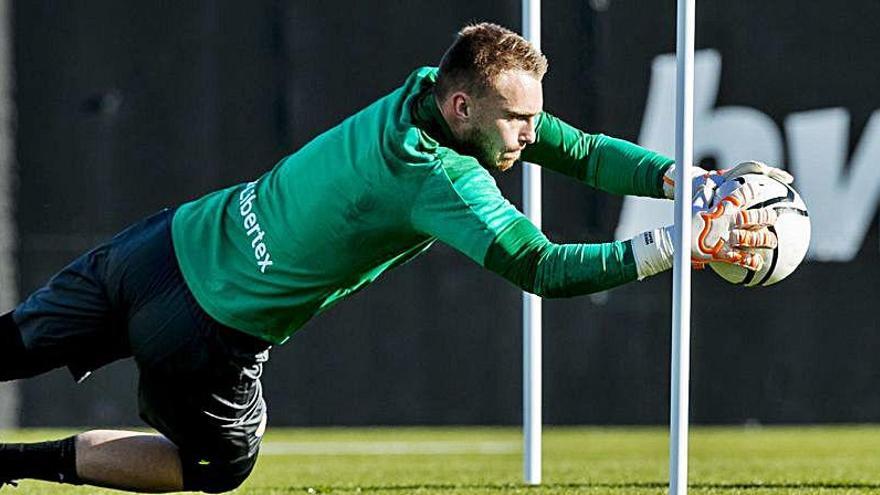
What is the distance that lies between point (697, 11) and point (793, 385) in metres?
2.96

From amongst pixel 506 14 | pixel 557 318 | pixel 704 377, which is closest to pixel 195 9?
pixel 506 14

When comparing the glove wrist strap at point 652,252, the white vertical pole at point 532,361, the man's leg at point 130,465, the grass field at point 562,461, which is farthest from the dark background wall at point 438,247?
the glove wrist strap at point 652,252

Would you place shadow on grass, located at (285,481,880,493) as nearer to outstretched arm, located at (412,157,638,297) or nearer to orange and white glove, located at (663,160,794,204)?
orange and white glove, located at (663,160,794,204)

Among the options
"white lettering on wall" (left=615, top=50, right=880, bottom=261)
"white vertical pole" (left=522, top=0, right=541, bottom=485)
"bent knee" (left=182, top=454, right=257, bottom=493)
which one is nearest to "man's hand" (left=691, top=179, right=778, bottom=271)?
"bent knee" (left=182, top=454, right=257, bottom=493)

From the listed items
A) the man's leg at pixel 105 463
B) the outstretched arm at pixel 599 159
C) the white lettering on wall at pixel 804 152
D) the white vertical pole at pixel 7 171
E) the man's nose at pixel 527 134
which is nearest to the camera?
the man's nose at pixel 527 134

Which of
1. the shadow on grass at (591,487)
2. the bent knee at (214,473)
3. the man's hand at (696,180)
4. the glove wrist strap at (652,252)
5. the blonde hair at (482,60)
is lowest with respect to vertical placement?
the shadow on grass at (591,487)

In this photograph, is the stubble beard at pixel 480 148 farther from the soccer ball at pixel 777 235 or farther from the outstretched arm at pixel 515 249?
the soccer ball at pixel 777 235

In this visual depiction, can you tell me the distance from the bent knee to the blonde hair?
153 centimetres

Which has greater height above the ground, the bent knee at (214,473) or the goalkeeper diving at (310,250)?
the goalkeeper diving at (310,250)

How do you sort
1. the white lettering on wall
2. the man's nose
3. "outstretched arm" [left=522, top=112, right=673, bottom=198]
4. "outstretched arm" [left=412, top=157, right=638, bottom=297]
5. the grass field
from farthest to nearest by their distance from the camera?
the white lettering on wall
the grass field
"outstretched arm" [left=522, top=112, right=673, bottom=198]
the man's nose
"outstretched arm" [left=412, top=157, right=638, bottom=297]

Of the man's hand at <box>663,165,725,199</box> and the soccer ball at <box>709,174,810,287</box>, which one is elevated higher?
the man's hand at <box>663,165,725,199</box>

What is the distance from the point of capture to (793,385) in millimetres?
12453

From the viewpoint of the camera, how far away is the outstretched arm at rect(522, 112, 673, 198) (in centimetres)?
544

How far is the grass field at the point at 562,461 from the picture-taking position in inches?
284
